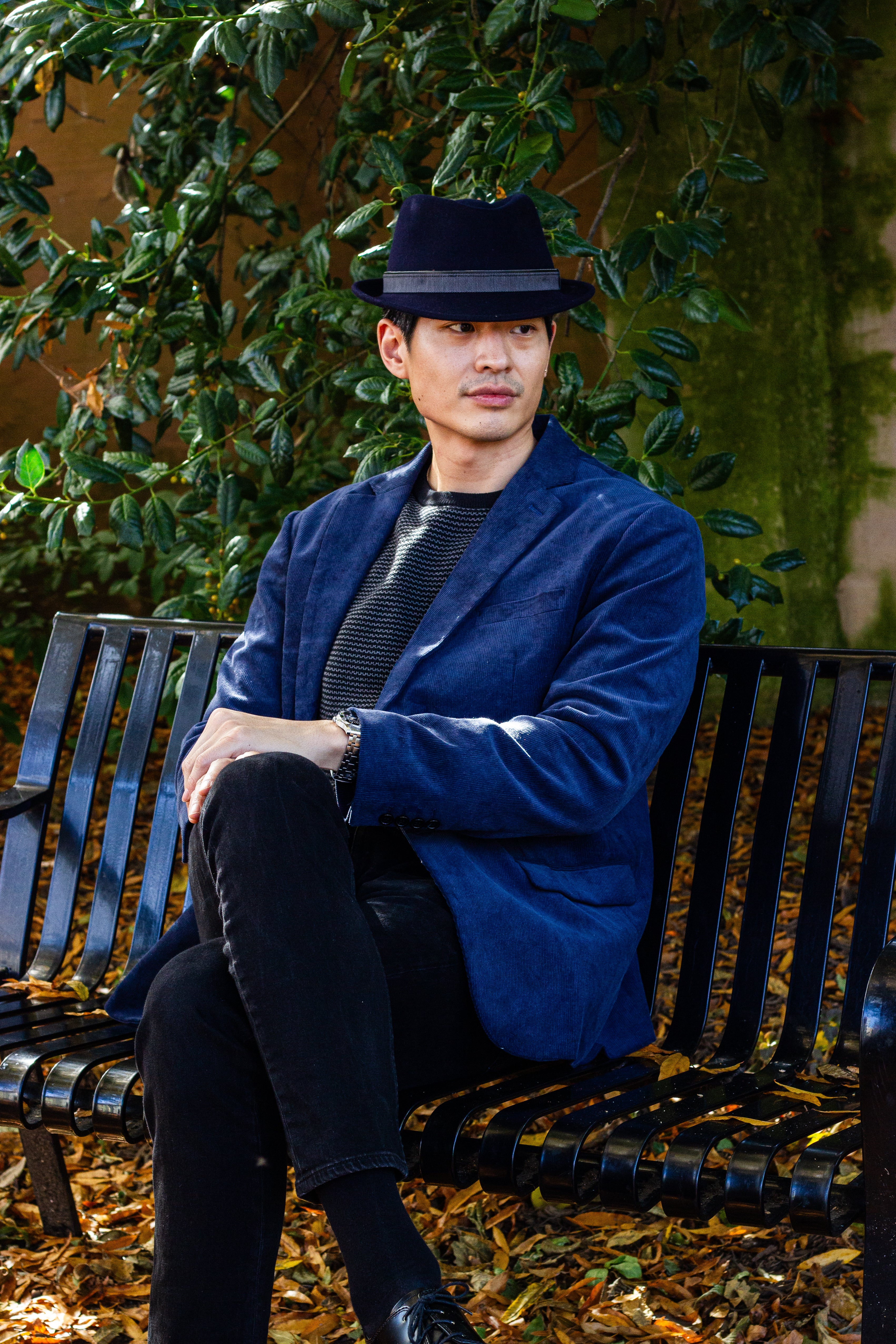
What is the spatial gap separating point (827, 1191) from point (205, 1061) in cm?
81

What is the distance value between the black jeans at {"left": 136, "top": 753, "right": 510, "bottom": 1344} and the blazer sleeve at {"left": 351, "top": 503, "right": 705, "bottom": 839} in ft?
0.59

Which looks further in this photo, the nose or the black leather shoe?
the nose

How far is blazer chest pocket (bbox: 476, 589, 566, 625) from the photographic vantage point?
240 cm

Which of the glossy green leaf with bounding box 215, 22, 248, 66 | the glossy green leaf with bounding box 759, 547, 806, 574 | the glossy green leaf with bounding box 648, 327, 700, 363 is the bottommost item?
the glossy green leaf with bounding box 759, 547, 806, 574

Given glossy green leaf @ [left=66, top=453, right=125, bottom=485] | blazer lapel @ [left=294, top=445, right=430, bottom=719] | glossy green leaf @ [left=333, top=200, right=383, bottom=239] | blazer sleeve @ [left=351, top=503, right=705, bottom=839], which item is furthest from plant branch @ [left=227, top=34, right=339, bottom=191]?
blazer sleeve @ [left=351, top=503, right=705, bottom=839]

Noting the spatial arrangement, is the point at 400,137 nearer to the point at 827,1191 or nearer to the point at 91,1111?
the point at 91,1111

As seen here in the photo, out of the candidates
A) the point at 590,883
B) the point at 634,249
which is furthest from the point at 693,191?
the point at 590,883

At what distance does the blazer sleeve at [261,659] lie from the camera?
266cm

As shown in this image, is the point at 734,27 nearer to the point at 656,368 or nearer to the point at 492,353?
the point at 656,368

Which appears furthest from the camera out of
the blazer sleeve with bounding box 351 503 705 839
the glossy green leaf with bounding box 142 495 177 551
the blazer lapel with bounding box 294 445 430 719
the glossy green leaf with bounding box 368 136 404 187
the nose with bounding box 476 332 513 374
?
the glossy green leaf with bounding box 142 495 177 551

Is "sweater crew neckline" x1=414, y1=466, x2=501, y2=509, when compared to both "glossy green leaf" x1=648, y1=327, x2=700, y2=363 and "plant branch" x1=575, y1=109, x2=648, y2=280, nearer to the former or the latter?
"glossy green leaf" x1=648, y1=327, x2=700, y2=363

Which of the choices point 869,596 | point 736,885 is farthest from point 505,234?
point 869,596

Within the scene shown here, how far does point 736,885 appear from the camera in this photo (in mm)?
4328

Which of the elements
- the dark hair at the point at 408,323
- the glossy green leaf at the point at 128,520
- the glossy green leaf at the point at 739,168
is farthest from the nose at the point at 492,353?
the glossy green leaf at the point at 128,520
